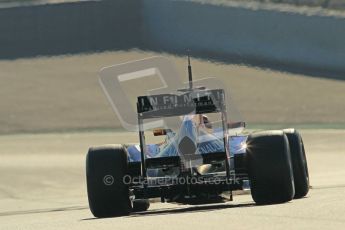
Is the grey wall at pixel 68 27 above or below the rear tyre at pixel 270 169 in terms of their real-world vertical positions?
above

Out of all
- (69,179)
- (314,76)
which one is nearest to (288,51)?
(314,76)

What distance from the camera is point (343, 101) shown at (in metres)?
38.2

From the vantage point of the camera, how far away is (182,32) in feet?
144

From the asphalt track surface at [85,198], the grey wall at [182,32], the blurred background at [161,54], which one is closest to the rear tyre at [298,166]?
the asphalt track surface at [85,198]

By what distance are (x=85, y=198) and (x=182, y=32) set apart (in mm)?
24804

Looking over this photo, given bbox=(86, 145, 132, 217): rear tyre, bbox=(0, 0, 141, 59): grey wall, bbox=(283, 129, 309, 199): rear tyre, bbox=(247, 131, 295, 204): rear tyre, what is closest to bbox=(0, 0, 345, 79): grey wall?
bbox=(0, 0, 141, 59): grey wall

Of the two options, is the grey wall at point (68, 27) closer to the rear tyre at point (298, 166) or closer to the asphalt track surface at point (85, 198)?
the asphalt track surface at point (85, 198)

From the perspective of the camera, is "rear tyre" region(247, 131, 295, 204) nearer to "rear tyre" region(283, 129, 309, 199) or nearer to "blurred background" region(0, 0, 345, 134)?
"rear tyre" region(283, 129, 309, 199)

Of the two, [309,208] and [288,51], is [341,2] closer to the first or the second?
[288,51]

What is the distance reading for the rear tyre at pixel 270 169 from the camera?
37.8ft

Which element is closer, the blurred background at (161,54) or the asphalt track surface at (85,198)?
the asphalt track surface at (85,198)

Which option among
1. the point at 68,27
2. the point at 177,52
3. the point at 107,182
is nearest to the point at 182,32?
the point at 177,52

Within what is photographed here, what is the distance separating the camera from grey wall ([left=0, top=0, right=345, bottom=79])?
41.2 meters

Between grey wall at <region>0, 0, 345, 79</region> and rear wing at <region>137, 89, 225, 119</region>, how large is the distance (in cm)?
2568
